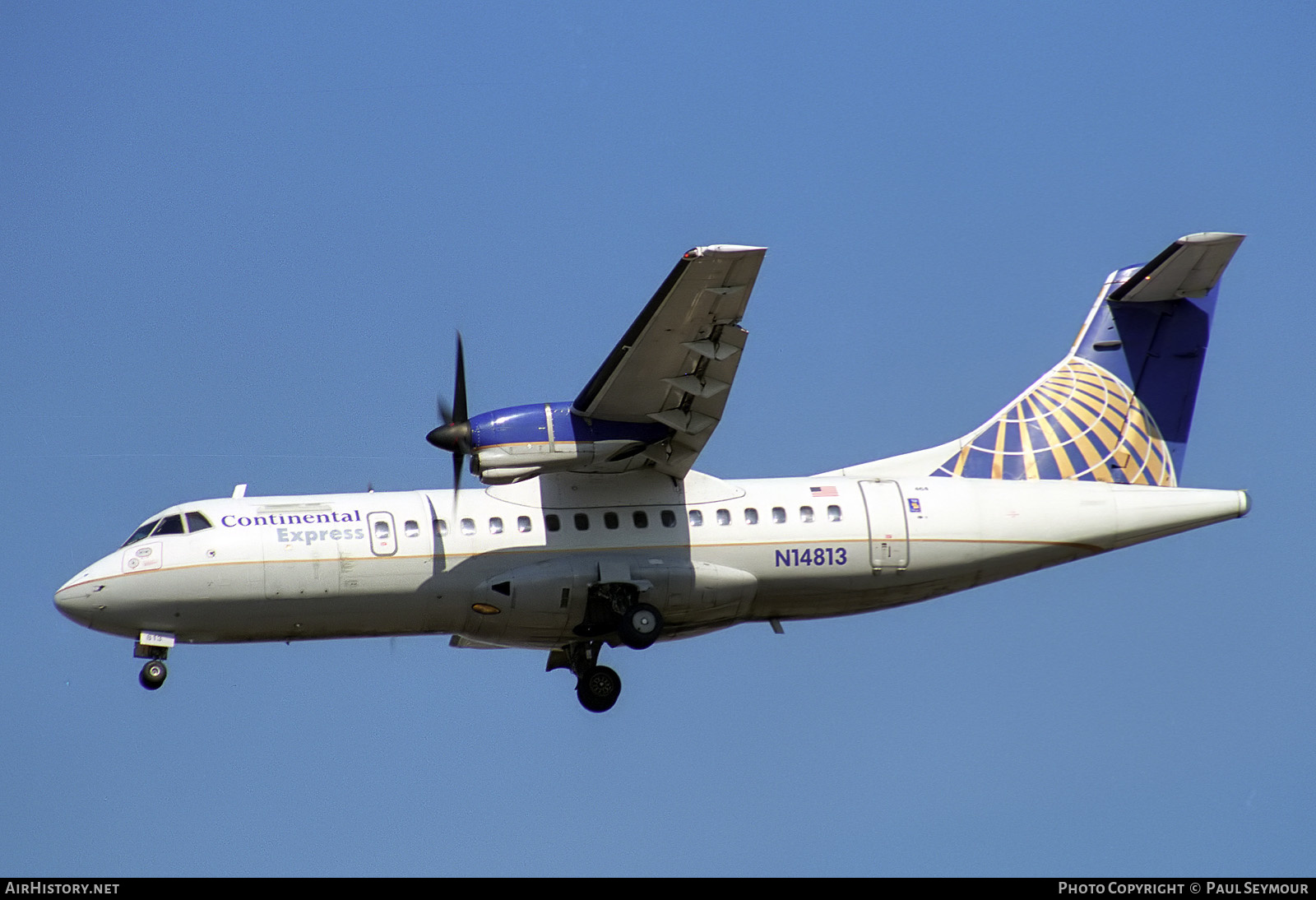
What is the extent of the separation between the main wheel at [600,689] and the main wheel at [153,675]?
19.1 ft

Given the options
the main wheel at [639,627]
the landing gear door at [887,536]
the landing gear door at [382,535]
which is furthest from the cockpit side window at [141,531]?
the landing gear door at [887,536]

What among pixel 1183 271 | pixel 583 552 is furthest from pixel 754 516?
pixel 1183 271

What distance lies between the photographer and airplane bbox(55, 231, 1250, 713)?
896 inches

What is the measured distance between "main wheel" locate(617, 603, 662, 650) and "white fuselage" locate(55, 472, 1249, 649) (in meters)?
0.28

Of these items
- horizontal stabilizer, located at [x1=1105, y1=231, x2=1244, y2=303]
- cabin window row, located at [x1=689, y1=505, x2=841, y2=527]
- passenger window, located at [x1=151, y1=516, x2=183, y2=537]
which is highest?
horizontal stabilizer, located at [x1=1105, y1=231, x2=1244, y2=303]

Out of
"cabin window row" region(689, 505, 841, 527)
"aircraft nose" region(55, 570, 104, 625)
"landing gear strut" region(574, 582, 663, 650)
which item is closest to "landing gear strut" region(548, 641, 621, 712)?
"landing gear strut" region(574, 582, 663, 650)

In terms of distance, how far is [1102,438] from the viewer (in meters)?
26.1

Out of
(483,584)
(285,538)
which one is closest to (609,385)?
(483,584)

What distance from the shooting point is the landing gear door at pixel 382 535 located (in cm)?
2347

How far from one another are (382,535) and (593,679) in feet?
12.3

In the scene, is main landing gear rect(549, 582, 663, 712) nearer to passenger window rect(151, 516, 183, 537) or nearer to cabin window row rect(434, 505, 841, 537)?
cabin window row rect(434, 505, 841, 537)

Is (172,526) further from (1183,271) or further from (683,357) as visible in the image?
(1183,271)

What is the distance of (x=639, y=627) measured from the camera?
23.5 m
